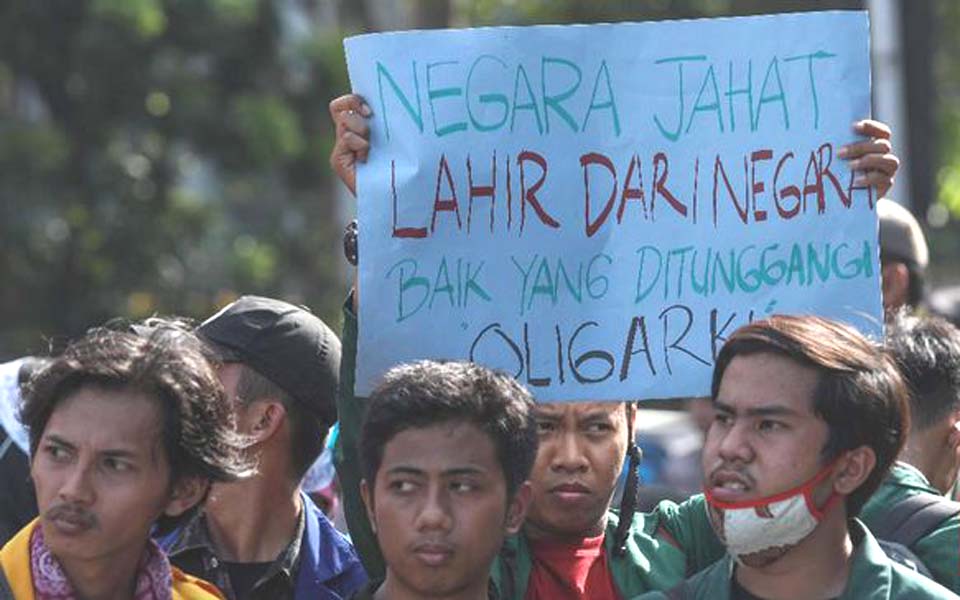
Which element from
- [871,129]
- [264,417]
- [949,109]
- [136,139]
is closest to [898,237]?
[871,129]

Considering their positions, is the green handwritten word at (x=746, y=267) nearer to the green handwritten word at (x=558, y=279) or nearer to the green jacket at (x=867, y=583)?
the green handwritten word at (x=558, y=279)

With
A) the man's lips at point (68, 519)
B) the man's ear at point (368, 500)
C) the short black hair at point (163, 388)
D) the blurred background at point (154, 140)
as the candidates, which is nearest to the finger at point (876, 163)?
the man's ear at point (368, 500)

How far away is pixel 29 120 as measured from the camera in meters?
14.0

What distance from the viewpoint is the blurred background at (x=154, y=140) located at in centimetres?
1315

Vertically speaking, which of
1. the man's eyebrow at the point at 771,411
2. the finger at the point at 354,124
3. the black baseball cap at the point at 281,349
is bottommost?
the man's eyebrow at the point at 771,411

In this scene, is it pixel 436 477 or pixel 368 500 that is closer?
pixel 436 477

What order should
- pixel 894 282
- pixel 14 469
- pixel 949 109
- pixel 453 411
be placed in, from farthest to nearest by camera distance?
pixel 949 109 → pixel 894 282 → pixel 14 469 → pixel 453 411

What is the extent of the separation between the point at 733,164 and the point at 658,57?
28cm

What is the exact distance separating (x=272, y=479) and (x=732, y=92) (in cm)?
129

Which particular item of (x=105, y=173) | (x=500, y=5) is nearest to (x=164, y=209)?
(x=105, y=173)

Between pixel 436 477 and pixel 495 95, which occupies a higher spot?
pixel 495 95

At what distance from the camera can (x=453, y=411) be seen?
4.25 metres

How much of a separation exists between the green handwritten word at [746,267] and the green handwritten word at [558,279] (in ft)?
0.28

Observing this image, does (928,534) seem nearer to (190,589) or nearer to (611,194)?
(611,194)
